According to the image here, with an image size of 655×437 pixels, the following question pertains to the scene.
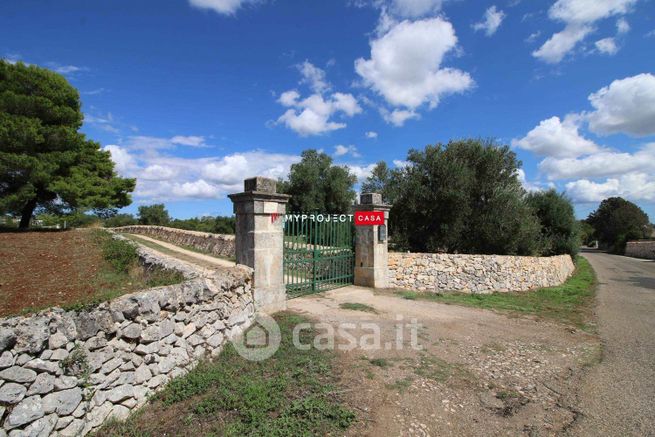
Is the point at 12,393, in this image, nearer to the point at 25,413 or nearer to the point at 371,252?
the point at 25,413

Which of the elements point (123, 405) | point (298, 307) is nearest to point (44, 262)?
point (298, 307)

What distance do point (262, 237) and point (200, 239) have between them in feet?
45.2

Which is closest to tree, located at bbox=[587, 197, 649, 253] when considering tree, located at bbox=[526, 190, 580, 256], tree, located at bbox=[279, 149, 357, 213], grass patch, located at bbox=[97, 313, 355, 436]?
tree, located at bbox=[526, 190, 580, 256]

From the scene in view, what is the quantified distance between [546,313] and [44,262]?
13839 millimetres

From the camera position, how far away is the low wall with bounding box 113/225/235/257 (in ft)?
52.0

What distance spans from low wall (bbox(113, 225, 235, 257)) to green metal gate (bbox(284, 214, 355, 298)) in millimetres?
6929

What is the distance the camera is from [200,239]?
746 inches

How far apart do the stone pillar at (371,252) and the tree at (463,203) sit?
4.42m

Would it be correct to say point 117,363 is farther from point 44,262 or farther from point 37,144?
point 37,144

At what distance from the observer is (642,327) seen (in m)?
7.27

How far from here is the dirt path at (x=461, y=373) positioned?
355 cm

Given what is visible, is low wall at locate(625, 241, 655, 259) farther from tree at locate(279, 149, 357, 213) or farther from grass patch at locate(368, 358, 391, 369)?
grass patch at locate(368, 358, 391, 369)

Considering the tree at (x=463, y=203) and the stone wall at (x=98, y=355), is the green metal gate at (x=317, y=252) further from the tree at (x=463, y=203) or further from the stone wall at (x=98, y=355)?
the tree at (x=463, y=203)

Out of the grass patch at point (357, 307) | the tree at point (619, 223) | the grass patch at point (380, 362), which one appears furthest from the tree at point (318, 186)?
the tree at point (619, 223)
